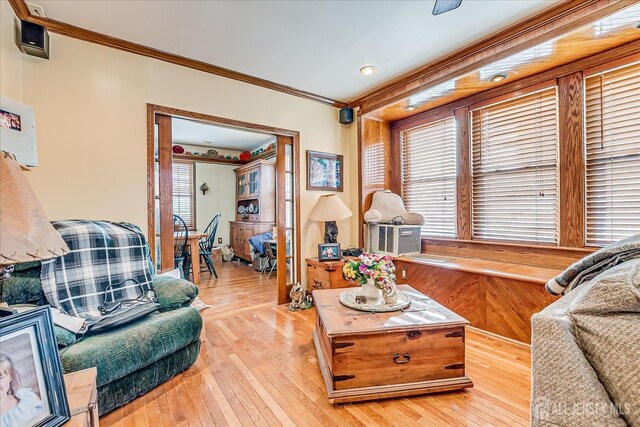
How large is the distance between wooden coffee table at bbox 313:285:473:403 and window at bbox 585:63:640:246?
170 cm

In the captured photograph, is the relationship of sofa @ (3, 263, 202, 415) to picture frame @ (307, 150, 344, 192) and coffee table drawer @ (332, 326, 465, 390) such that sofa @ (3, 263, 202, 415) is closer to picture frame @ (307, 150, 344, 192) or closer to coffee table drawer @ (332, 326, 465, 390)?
coffee table drawer @ (332, 326, 465, 390)

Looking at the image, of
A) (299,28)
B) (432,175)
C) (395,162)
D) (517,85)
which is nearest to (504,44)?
(517,85)

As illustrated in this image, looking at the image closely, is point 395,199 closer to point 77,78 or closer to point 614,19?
point 614,19

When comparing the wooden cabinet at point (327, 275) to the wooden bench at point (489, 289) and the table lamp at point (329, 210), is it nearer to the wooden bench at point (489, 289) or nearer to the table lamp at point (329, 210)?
the table lamp at point (329, 210)

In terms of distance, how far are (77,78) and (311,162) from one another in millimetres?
2313

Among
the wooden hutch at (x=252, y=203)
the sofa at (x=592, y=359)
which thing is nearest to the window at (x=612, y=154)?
the sofa at (x=592, y=359)

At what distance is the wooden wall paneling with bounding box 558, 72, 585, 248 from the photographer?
241 centimetres

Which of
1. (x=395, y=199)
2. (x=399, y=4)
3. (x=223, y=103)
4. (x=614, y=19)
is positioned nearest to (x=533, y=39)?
(x=614, y=19)

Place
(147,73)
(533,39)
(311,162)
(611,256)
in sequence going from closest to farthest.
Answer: (611,256)
(533,39)
(147,73)
(311,162)

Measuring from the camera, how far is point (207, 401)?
168 centimetres

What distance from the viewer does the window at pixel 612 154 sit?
2.18 metres

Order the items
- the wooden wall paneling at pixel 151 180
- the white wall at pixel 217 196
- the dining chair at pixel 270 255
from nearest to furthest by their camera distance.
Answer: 1. the wooden wall paneling at pixel 151 180
2. the dining chair at pixel 270 255
3. the white wall at pixel 217 196

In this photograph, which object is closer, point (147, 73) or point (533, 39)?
point (533, 39)

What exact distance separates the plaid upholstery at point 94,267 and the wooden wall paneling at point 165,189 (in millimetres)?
386
